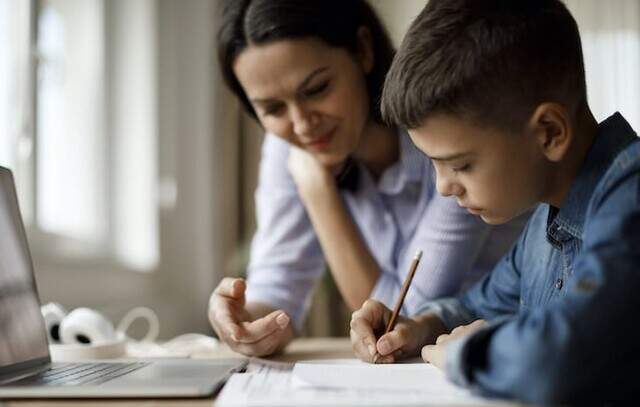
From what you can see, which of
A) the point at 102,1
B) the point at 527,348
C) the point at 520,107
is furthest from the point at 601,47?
the point at 527,348

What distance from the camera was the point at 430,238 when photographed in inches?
51.1

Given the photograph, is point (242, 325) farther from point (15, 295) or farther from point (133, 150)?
point (133, 150)

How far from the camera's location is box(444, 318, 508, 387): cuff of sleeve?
66 cm

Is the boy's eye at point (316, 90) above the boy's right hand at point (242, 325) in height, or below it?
above

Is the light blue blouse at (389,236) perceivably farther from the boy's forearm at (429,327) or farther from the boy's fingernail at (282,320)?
the boy's fingernail at (282,320)

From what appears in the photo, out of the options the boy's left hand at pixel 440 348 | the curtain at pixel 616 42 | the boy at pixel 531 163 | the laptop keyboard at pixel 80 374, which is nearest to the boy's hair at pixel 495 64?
the boy at pixel 531 163

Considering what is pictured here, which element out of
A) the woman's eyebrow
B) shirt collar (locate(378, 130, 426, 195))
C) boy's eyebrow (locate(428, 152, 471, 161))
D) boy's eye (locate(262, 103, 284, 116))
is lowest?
shirt collar (locate(378, 130, 426, 195))

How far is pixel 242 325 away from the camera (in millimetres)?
1106

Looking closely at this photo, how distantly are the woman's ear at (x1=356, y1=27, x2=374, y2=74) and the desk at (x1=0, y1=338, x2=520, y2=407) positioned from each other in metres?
0.46

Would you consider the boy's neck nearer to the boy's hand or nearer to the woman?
the boy's hand

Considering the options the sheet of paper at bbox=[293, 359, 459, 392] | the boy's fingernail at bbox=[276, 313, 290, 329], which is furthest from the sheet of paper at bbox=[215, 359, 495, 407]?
the boy's fingernail at bbox=[276, 313, 290, 329]

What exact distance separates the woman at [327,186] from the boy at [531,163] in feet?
1.05

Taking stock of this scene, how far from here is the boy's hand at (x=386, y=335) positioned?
947 millimetres

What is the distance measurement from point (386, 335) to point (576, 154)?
0.32 meters
